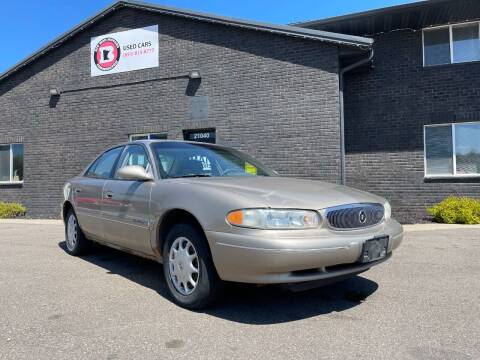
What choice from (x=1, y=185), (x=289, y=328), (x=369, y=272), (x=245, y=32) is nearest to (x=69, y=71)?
→ (x=1, y=185)

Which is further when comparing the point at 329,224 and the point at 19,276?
the point at 19,276

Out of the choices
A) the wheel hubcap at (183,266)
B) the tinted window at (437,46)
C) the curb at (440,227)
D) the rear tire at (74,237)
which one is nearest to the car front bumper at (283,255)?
the wheel hubcap at (183,266)

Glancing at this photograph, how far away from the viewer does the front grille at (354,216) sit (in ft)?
11.9

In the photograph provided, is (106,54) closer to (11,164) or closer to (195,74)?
(195,74)

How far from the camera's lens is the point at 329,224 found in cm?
357

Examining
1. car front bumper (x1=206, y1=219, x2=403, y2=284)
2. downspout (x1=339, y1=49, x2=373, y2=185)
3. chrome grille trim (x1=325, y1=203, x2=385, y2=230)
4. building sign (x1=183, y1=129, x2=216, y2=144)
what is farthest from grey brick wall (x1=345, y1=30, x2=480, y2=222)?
car front bumper (x1=206, y1=219, x2=403, y2=284)

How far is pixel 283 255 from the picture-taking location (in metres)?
3.30

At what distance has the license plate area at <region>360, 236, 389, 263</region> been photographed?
3.68 meters

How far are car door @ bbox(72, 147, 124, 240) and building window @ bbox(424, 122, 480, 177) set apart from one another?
7746 millimetres

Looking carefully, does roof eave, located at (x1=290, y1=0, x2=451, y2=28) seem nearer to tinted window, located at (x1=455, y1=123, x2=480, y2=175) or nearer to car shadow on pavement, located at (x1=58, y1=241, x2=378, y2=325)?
tinted window, located at (x1=455, y1=123, x2=480, y2=175)

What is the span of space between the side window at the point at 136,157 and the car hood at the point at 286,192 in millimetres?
797

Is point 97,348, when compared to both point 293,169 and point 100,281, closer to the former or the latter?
point 100,281

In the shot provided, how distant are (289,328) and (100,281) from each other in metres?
2.37

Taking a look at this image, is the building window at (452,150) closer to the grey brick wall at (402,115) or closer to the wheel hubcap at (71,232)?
the grey brick wall at (402,115)
